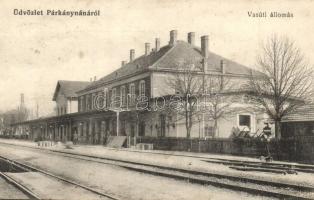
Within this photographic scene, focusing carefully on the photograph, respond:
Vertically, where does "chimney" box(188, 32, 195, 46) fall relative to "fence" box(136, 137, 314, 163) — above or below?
above

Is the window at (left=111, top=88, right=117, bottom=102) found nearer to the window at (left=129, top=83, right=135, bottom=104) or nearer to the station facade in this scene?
the station facade

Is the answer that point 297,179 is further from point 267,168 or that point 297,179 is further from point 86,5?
point 86,5

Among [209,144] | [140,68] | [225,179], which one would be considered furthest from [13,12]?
[140,68]

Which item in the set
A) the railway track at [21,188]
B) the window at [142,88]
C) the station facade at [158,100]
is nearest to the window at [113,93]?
the station facade at [158,100]

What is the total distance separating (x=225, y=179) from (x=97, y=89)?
41.7 meters

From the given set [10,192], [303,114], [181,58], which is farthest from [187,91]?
[10,192]

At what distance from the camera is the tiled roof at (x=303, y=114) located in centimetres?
2598

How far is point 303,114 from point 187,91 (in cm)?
877

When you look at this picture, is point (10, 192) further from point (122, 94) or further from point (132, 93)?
point (122, 94)

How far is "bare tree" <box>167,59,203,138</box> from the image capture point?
3078cm

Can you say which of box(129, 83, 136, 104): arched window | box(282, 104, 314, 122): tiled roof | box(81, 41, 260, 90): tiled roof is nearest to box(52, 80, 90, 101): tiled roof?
box(81, 41, 260, 90): tiled roof

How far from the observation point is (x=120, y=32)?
16.8 metres

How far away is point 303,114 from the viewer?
2634 cm

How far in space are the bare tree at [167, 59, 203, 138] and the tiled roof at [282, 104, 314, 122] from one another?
661 cm
